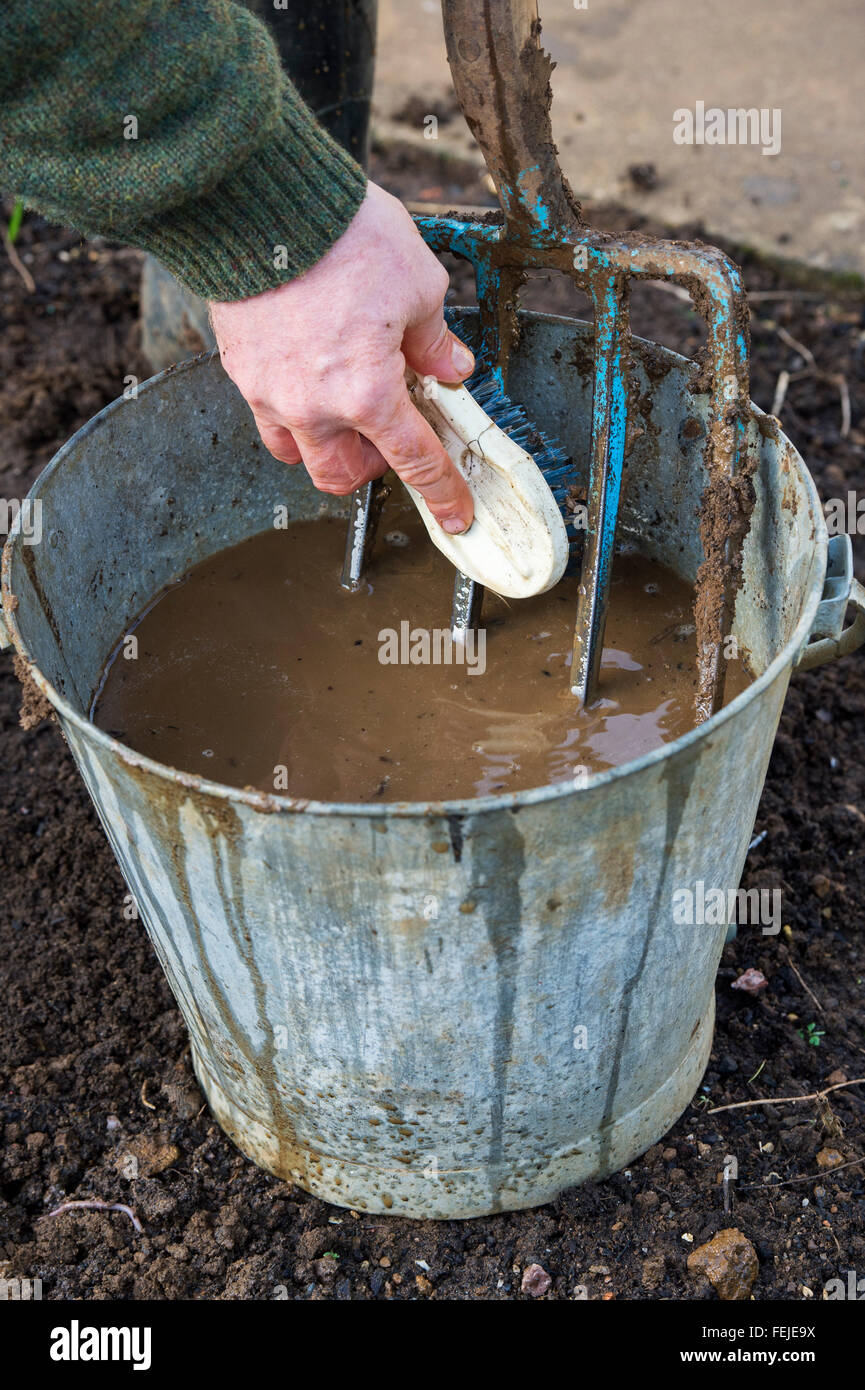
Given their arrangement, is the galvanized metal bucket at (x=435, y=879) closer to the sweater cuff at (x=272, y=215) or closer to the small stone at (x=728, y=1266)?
the small stone at (x=728, y=1266)

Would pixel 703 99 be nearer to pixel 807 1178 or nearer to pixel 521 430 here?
pixel 521 430

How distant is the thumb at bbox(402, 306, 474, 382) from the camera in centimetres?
151

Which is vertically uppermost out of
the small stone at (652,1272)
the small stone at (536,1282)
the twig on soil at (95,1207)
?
the twig on soil at (95,1207)

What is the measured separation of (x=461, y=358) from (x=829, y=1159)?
127 centimetres

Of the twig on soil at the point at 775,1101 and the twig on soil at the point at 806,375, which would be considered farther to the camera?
the twig on soil at the point at 806,375

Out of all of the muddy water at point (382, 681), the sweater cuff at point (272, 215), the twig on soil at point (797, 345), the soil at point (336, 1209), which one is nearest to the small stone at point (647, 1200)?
the soil at point (336, 1209)

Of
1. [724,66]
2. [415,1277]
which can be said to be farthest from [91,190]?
[724,66]

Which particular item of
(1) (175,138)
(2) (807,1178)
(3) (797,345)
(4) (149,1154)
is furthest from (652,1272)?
(3) (797,345)

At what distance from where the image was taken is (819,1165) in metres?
1.88

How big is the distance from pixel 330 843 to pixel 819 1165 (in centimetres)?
108

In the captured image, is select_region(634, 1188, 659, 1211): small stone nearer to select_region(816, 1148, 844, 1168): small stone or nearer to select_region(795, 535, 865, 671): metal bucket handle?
select_region(816, 1148, 844, 1168): small stone

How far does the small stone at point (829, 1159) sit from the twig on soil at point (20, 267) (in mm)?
3058

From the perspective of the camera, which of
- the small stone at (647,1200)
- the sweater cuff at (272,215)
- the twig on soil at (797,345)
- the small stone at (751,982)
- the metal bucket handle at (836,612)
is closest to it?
the sweater cuff at (272,215)

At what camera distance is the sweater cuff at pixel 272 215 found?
137 cm
